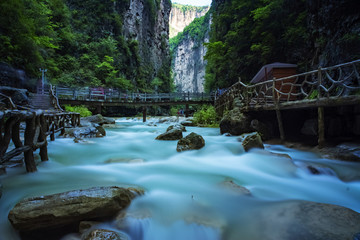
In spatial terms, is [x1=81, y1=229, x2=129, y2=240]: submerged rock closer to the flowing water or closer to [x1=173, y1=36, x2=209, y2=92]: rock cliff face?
the flowing water

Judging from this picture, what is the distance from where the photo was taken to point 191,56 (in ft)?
220

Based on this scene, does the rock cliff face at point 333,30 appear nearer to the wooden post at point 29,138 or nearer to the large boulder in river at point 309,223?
the large boulder in river at point 309,223

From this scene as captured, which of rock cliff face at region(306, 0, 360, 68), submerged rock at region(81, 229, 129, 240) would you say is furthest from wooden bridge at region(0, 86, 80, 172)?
rock cliff face at region(306, 0, 360, 68)

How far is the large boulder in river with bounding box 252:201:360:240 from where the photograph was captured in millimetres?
1595

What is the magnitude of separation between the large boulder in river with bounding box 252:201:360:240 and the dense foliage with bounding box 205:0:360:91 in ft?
28.9

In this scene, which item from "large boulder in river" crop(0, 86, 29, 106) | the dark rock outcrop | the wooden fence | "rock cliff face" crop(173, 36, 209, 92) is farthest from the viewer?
"rock cliff face" crop(173, 36, 209, 92)

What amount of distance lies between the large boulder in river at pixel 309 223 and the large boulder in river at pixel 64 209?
5.29 feet

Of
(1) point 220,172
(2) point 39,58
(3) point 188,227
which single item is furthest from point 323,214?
(2) point 39,58

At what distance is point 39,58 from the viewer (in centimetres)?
1524

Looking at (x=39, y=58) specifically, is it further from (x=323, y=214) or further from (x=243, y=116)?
(x=323, y=214)

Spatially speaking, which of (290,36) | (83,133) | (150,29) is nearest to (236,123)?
(83,133)

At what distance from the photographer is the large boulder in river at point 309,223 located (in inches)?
62.8

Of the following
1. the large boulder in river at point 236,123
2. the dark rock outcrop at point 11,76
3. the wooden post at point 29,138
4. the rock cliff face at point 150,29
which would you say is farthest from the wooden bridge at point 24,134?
the rock cliff face at point 150,29

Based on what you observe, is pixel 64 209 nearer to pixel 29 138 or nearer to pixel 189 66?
pixel 29 138
